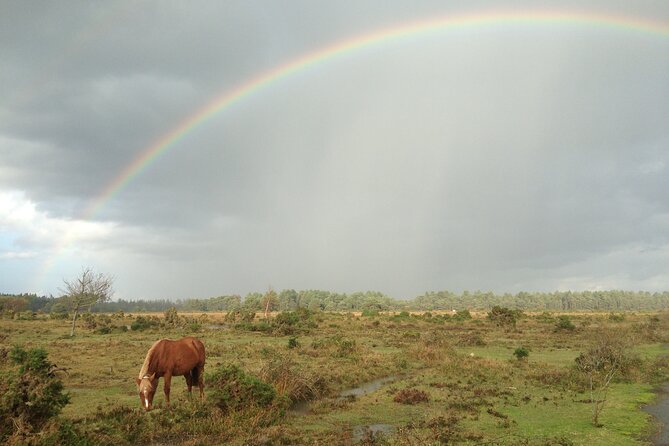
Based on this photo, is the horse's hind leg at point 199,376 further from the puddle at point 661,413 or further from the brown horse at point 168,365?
the puddle at point 661,413

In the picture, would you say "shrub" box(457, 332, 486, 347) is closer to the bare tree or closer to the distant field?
the distant field

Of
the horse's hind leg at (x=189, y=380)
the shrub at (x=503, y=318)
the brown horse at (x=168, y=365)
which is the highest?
the brown horse at (x=168, y=365)

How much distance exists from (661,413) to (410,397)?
10311 mm

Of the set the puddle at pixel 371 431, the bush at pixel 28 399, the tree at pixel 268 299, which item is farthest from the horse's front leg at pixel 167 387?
the tree at pixel 268 299

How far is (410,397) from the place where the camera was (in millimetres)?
19953

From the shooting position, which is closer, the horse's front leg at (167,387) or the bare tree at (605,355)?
the horse's front leg at (167,387)

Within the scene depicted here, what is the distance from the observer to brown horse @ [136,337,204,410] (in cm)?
1520

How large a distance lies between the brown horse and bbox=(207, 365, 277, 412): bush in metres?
1.50

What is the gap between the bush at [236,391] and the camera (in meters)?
15.6

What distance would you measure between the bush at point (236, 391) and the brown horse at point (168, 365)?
1.50 metres

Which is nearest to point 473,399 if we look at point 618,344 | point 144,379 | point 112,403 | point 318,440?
point 318,440

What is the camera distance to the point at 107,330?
5041 centimetres

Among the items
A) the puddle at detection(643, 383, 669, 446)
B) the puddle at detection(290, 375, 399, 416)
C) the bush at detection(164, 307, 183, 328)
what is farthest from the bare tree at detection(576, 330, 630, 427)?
the bush at detection(164, 307, 183, 328)

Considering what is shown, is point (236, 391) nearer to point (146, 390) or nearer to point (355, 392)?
point (146, 390)
